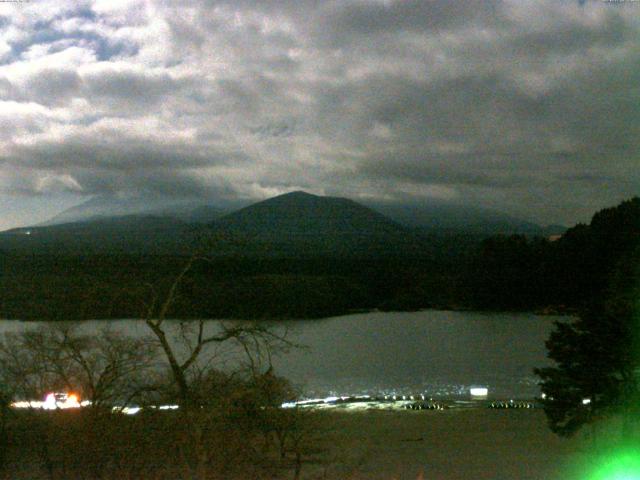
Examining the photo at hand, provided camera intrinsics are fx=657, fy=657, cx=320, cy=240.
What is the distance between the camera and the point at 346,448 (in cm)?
1645

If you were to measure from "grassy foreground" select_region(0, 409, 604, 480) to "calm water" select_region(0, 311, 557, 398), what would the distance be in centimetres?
160

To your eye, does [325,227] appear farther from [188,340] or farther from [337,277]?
[188,340]

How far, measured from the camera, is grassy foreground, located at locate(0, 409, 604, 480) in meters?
10.7

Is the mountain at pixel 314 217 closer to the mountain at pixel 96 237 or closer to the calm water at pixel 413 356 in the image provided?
the mountain at pixel 96 237

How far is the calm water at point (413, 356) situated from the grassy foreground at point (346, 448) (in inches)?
62.9

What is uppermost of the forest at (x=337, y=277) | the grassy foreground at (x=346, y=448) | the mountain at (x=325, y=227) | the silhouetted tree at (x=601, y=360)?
the mountain at (x=325, y=227)

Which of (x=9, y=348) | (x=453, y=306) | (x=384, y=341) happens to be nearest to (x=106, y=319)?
(x=9, y=348)

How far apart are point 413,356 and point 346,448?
30.3 feet

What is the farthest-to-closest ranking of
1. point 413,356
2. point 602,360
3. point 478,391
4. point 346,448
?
point 413,356
point 478,391
point 346,448
point 602,360

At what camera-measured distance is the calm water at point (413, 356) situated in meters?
21.7

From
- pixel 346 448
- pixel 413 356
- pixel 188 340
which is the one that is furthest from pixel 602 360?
pixel 413 356

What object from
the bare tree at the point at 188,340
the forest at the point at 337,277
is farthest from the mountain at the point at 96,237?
the bare tree at the point at 188,340

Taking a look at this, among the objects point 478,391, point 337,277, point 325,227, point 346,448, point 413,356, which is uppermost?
point 325,227

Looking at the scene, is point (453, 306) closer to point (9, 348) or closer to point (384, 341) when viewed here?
point (384, 341)
